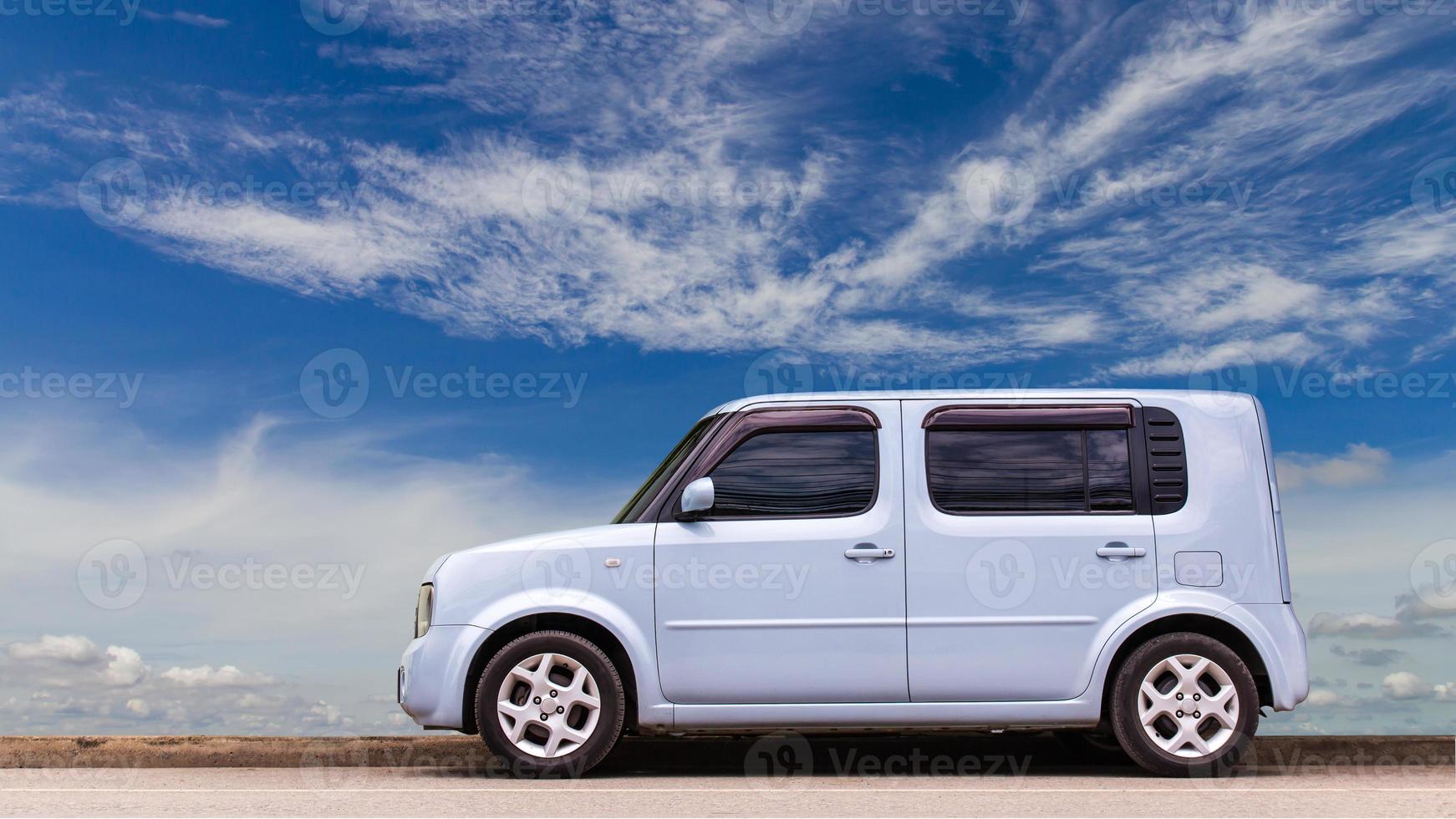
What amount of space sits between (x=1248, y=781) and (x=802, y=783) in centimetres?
258

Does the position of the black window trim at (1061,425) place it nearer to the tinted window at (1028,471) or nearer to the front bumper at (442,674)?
the tinted window at (1028,471)

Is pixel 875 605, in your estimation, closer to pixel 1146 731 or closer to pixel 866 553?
pixel 866 553

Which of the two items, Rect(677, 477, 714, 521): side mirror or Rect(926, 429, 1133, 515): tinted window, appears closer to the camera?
Rect(677, 477, 714, 521): side mirror

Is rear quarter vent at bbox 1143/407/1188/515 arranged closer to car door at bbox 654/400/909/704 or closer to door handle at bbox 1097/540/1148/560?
door handle at bbox 1097/540/1148/560

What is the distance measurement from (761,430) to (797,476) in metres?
0.35

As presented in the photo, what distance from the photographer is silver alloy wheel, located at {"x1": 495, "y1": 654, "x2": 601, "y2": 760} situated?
7.30 metres

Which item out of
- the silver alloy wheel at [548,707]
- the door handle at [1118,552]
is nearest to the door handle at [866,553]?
the door handle at [1118,552]

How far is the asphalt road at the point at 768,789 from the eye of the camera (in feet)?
20.4

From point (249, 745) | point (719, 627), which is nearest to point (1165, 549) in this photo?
point (719, 627)

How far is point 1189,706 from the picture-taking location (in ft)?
24.5

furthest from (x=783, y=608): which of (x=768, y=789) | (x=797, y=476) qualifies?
(x=768, y=789)

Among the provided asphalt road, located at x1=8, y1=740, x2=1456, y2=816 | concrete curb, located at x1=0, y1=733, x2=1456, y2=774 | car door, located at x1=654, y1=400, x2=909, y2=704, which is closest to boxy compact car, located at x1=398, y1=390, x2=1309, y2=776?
car door, located at x1=654, y1=400, x2=909, y2=704

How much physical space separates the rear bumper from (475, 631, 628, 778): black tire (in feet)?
11.8

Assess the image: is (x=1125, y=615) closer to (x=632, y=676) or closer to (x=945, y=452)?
(x=945, y=452)
